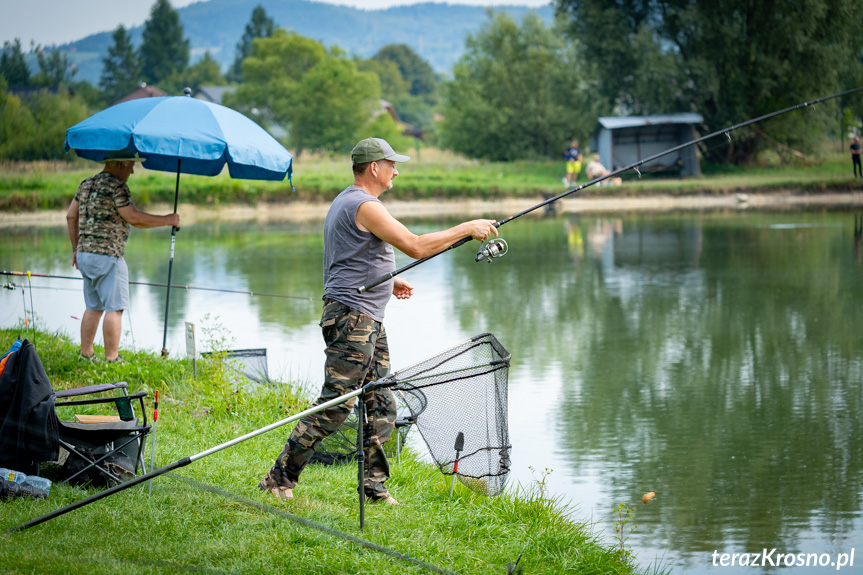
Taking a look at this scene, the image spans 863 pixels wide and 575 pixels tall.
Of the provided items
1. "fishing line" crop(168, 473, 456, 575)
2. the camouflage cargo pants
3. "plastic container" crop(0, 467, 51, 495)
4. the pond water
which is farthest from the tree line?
the camouflage cargo pants

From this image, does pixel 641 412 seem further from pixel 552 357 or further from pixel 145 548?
pixel 145 548

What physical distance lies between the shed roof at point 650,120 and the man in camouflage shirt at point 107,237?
3124 centimetres

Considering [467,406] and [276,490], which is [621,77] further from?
[276,490]

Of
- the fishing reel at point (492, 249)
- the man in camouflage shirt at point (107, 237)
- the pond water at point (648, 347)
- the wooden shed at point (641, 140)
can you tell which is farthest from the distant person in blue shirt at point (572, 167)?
the fishing reel at point (492, 249)

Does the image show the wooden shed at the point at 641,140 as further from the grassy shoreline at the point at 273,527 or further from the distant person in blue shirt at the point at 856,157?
the grassy shoreline at the point at 273,527

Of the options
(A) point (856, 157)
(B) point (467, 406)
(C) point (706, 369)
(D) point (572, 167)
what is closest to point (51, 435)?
(B) point (467, 406)

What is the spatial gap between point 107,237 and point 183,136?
3.19 feet

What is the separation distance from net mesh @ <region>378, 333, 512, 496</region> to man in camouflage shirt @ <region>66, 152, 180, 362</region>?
3.34m

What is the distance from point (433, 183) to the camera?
106 ft

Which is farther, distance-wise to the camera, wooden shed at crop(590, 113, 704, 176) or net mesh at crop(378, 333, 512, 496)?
wooden shed at crop(590, 113, 704, 176)

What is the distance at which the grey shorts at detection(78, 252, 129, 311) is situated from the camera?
712 centimetres

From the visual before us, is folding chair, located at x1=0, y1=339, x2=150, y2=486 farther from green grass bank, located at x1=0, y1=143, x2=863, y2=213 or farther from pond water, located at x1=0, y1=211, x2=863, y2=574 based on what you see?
green grass bank, located at x1=0, y1=143, x2=863, y2=213

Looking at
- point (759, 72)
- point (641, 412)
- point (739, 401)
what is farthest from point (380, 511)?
point (759, 72)

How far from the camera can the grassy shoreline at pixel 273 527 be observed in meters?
3.90
